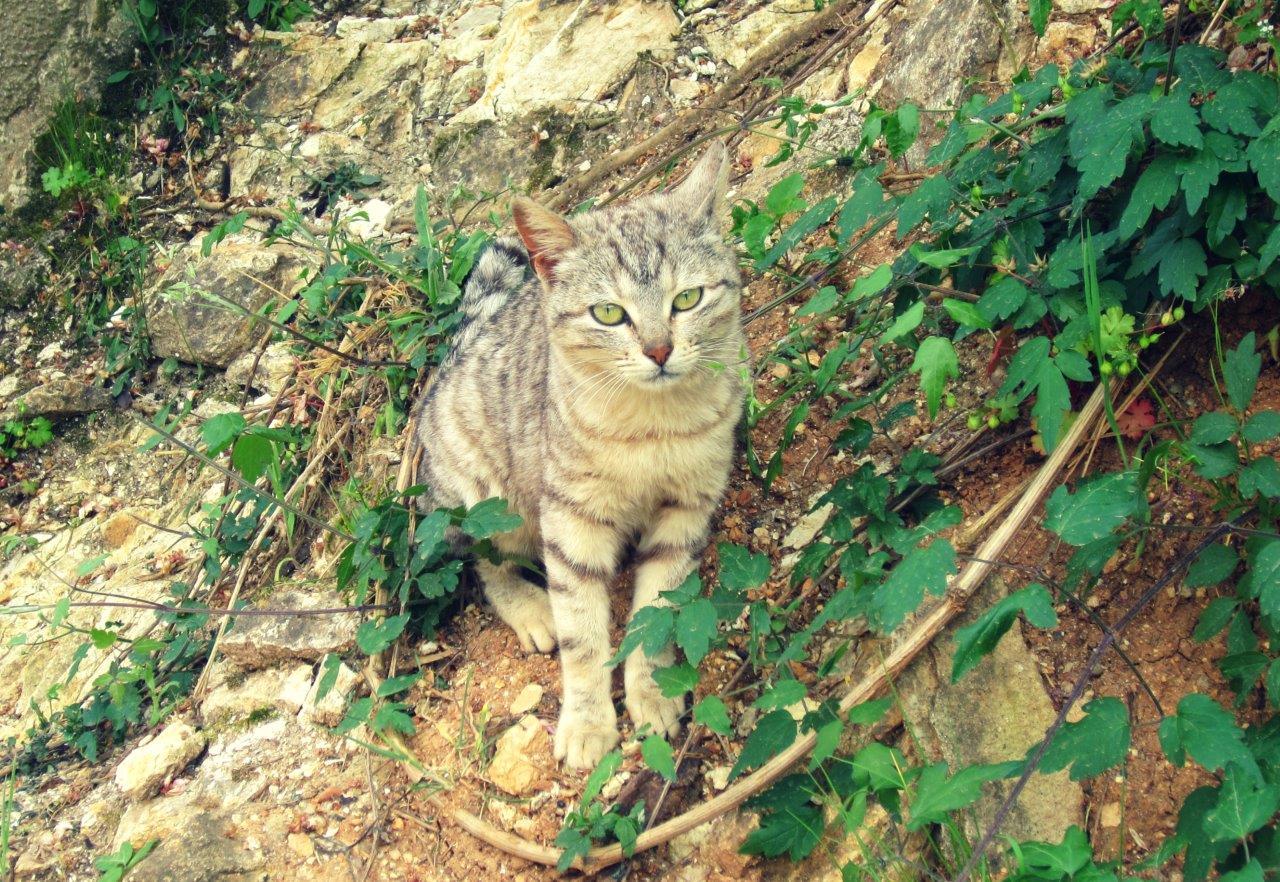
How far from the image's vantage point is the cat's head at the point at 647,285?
3301 mm

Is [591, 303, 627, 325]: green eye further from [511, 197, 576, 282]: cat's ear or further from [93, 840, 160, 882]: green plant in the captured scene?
[93, 840, 160, 882]: green plant

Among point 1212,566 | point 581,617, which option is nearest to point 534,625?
point 581,617

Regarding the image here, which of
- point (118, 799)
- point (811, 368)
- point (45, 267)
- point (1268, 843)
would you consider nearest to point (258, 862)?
point (118, 799)

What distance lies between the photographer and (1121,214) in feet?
9.59

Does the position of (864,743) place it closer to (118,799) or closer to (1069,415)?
(1069,415)

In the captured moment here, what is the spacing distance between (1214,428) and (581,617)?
6.59 feet

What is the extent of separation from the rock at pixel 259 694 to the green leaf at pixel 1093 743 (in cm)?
277

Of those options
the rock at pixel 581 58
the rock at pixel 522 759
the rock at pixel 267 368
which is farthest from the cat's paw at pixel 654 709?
the rock at pixel 581 58

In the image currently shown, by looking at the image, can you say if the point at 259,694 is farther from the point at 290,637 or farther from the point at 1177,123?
the point at 1177,123

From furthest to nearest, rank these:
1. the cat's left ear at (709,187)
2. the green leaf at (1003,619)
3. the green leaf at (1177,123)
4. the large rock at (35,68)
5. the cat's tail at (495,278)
→ the large rock at (35,68) → the cat's tail at (495,278) → the cat's left ear at (709,187) → the green leaf at (1177,123) → the green leaf at (1003,619)

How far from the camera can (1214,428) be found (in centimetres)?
249

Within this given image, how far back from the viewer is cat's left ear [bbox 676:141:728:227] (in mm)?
3564

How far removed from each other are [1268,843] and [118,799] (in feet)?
11.9

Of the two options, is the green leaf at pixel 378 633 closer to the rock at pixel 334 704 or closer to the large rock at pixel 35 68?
the rock at pixel 334 704
